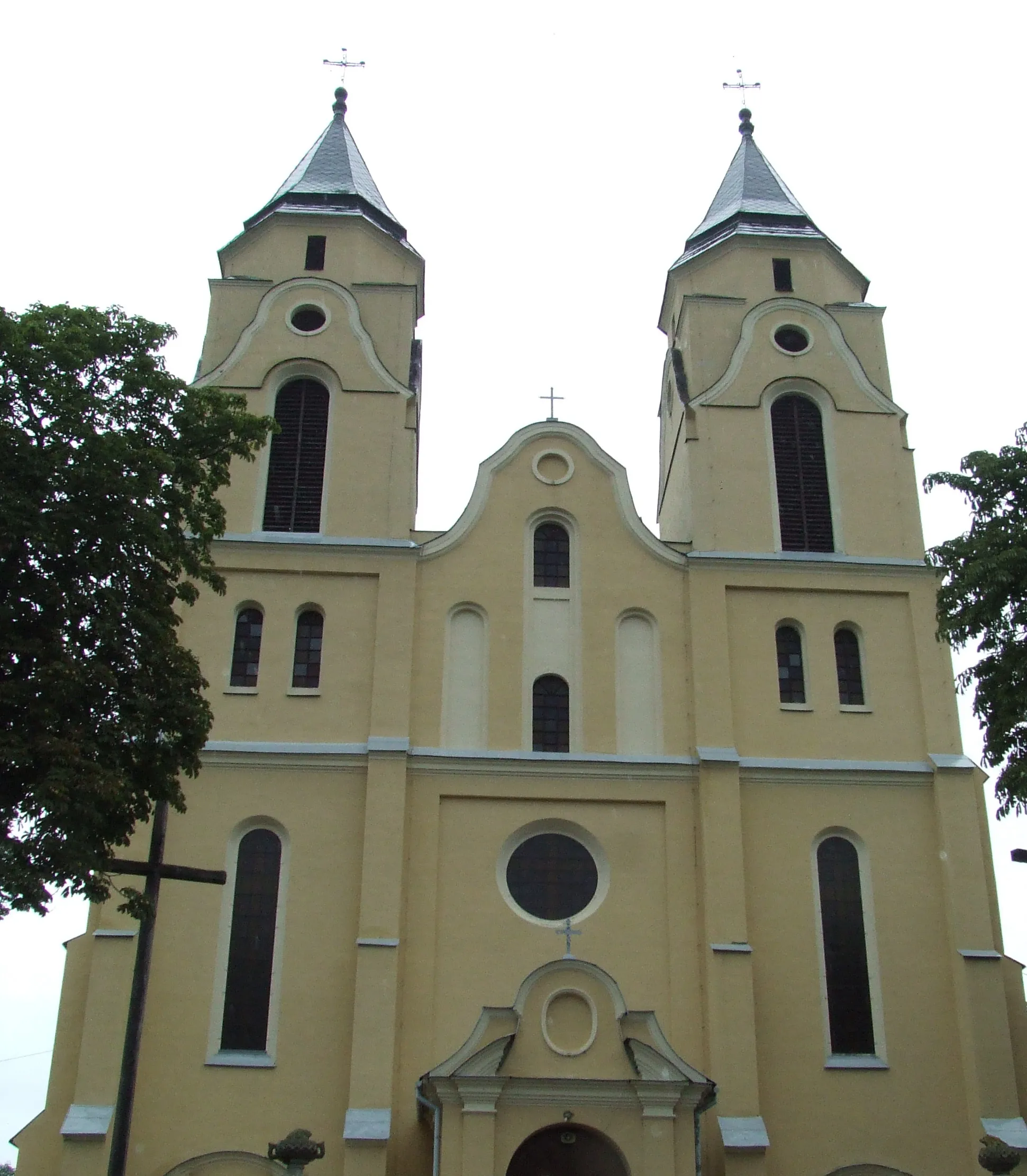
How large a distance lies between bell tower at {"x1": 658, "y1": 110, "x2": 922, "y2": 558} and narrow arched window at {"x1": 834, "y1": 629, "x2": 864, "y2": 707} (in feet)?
5.37

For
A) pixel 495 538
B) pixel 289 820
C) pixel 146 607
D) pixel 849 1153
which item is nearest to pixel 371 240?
pixel 495 538

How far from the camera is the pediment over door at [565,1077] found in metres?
17.8

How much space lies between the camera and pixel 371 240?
90.3ft

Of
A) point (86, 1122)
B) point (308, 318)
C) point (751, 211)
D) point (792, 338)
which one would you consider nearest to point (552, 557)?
point (792, 338)

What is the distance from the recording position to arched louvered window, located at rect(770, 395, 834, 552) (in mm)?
24391

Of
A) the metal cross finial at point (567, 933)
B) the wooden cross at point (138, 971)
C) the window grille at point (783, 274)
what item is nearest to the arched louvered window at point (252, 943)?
the metal cross finial at point (567, 933)

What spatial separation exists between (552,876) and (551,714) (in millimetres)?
2753

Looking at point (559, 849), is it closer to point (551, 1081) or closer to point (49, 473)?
point (551, 1081)

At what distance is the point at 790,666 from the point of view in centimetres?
2314

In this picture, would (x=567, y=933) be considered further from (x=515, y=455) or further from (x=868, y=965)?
(x=515, y=455)

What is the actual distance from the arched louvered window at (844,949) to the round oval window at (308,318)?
13664 millimetres

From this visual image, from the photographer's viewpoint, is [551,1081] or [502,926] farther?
[502,926]

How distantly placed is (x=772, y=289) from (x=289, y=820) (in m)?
14.5

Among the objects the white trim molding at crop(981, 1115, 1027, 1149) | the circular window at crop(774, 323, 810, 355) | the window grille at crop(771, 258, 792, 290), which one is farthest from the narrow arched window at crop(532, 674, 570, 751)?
the window grille at crop(771, 258, 792, 290)
